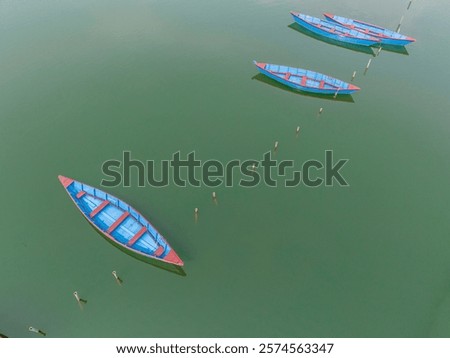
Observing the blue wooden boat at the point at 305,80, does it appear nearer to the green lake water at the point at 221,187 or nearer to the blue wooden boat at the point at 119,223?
the green lake water at the point at 221,187

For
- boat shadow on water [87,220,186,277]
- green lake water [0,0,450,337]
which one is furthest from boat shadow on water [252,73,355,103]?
boat shadow on water [87,220,186,277]

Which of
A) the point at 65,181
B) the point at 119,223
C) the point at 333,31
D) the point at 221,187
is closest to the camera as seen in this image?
the point at 119,223

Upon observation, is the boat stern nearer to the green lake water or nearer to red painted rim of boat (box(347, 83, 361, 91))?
the green lake water

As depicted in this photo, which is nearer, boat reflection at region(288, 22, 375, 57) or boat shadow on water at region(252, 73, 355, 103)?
boat shadow on water at region(252, 73, 355, 103)

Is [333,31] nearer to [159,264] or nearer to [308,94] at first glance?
[308,94]

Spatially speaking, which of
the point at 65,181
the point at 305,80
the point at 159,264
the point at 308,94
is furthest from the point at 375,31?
the point at 65,181

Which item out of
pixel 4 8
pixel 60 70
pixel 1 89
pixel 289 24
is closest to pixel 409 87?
pixel 289 24

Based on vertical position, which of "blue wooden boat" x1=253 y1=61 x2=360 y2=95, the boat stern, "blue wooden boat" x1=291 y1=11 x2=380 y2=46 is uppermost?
"blue wooden boat" x1=291 y1=11 x2=380 y2=46

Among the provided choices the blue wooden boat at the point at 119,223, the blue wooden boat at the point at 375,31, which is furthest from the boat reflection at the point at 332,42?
the blue wooden boat at the point at 119,223
